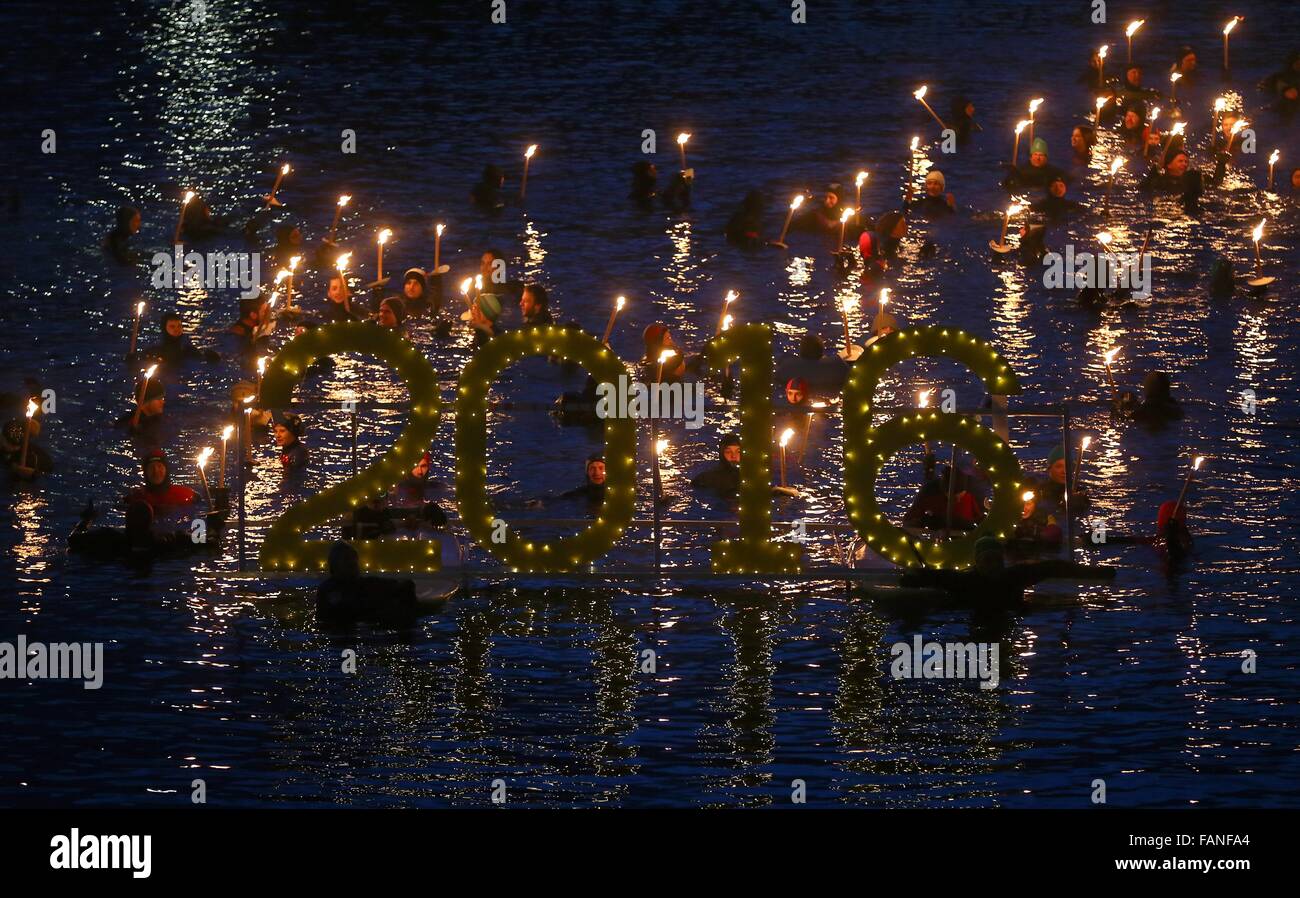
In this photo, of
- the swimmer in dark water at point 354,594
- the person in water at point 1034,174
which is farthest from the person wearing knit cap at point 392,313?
the swimmer in dark water at point 354,594

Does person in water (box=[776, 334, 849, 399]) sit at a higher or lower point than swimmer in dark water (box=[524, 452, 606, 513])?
higher

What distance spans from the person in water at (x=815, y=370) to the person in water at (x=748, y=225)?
23.9 ft

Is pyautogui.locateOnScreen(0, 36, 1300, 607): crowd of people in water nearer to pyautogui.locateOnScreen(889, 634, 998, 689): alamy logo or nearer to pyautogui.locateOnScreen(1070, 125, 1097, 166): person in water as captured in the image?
pyautogui.locateOnScreen(1070, 125, 1097, 166): person in water

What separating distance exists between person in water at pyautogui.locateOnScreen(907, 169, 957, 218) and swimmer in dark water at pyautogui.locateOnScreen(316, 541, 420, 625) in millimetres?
21944

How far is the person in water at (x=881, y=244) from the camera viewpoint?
44.8 meters

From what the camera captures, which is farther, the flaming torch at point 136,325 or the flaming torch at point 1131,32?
the flaming torch at point 1131,32

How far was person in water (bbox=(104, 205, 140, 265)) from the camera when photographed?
45719 millimetres

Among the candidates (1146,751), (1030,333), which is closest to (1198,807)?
(1146,751)

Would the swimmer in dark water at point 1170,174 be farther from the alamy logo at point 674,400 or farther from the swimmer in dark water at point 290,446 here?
the swimmer in dark water at point 290,446

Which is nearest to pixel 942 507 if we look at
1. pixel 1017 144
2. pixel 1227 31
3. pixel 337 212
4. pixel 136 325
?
pixel 136 325

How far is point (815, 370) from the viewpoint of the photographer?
3850cm

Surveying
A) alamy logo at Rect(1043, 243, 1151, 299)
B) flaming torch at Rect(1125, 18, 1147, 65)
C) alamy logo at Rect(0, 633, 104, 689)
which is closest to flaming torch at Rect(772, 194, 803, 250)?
alamy logo at Rect(1043, 243, 1151, 299)
